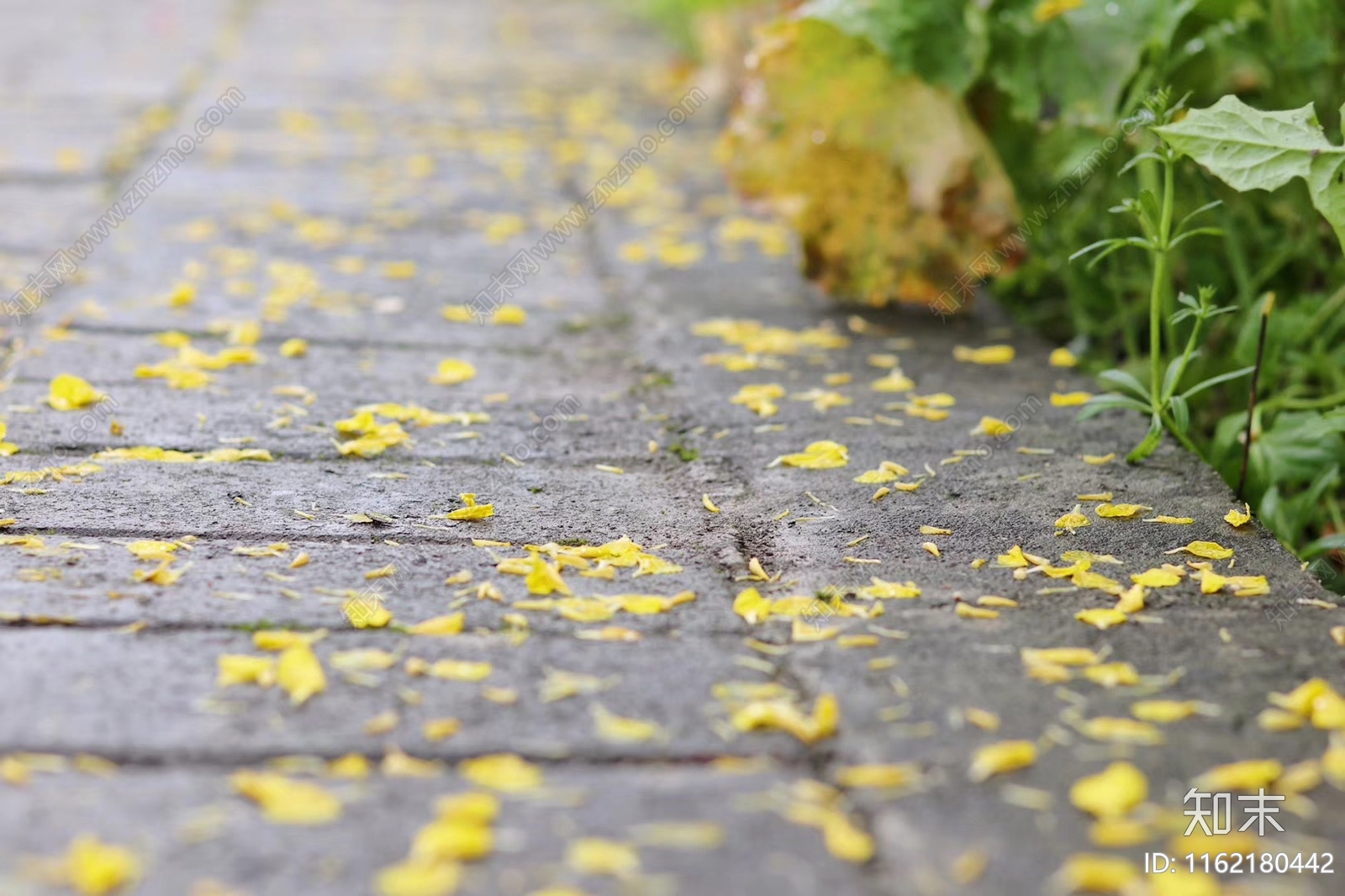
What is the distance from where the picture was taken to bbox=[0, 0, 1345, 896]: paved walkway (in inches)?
40.9

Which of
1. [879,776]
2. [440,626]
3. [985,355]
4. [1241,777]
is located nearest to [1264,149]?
[985,355]

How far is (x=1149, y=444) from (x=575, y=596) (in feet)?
2.59

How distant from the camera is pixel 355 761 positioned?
111 centimetres

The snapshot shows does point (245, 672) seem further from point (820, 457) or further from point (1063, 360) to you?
point (1063, 360)

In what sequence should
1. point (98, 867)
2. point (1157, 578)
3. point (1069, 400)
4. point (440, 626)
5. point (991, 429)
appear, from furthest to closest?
point (1069, 400), point (991, 429), point (1157, 578), point (440, 626), point (98, 867)

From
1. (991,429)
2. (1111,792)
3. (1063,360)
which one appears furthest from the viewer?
(1063,360)

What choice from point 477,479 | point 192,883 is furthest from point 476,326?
point 192,883

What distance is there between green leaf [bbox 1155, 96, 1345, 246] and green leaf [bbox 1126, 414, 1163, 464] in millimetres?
294

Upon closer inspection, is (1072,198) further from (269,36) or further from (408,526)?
(269,36)

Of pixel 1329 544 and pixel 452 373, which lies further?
pixel 452 373

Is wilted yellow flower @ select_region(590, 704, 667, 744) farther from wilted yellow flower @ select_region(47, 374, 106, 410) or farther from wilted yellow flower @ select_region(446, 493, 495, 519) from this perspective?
wilted yellow flower @ select_region(47, 374, 106, 410)

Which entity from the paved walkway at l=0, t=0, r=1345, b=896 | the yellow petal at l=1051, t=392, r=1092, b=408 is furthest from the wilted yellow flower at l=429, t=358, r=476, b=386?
the yellow petal at l=1051, t=392, r=1092, b=408

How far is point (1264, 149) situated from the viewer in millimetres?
1628

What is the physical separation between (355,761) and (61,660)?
34 cm
